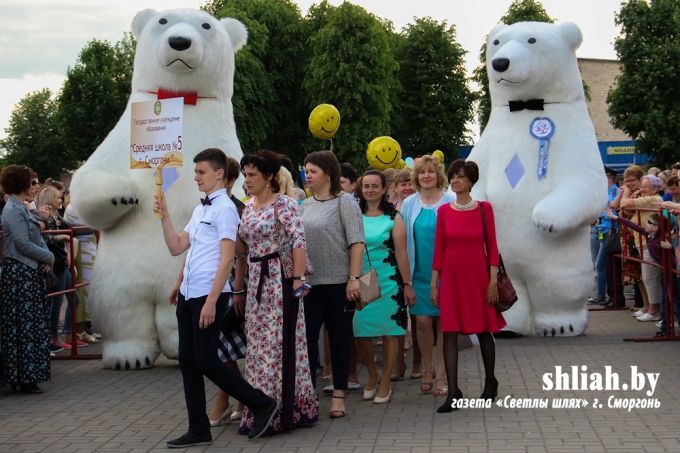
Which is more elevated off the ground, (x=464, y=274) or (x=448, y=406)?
(x=464, y=274)

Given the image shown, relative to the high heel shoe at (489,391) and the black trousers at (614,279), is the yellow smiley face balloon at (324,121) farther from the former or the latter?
the high heel shoe at (489,391)

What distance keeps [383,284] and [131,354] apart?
102 inches

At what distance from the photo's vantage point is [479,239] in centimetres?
652

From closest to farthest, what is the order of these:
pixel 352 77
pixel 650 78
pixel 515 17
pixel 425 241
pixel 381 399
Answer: pixel 381 399
pixel 425 241
pixel 650 78
pixel 352 77
pixel 515 17

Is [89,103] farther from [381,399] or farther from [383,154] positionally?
[381,399]

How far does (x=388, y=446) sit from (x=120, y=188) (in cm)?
380

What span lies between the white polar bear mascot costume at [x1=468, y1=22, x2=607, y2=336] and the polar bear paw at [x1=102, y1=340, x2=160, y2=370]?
Result: 3.54 meters

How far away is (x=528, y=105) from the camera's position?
978 cm

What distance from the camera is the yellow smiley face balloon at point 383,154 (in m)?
12.3

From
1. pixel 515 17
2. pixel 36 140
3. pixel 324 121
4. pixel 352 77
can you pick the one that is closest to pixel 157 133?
pixel 324 121

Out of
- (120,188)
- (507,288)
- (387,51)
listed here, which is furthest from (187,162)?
(387,51)

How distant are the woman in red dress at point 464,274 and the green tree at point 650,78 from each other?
29759mm

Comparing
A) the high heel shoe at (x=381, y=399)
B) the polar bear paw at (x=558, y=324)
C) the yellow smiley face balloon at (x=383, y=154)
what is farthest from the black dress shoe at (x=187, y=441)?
the yellow smiley face balloon at (x=383, y=154)

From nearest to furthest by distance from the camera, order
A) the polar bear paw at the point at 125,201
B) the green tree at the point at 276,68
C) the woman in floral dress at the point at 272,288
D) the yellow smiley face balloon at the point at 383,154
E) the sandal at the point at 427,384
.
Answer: the woman in floral dress at the point at 272,288 → the sandal at the point at 427,384 → the polar bear paw at the point at 125,201 → the yellow smiley face balloon at the point at 383,154 → the green tree at the point at 276,68
